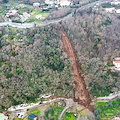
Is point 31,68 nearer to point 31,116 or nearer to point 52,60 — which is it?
point 52,60

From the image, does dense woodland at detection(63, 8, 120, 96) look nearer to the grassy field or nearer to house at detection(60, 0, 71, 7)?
the grassy field

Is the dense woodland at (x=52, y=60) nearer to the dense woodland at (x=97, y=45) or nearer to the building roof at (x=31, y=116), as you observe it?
the dense woodland at (x=97, y=45)

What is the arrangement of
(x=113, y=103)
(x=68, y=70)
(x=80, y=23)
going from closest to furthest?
(x=113, y=103), (x=68, y=70), (x=80, y=23)

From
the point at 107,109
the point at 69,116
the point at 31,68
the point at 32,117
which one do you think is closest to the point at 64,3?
the point at 31,68


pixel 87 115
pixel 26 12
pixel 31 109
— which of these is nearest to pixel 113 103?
pixel 87 115

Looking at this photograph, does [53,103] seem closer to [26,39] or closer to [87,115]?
[87,115]
